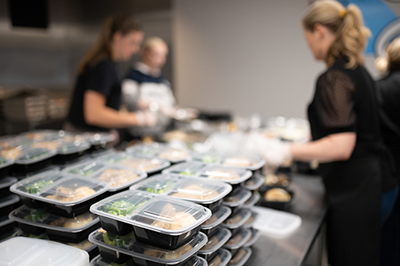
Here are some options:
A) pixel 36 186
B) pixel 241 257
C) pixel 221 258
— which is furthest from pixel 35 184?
pixel 241 257

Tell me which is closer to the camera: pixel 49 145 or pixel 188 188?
pixel 188 188

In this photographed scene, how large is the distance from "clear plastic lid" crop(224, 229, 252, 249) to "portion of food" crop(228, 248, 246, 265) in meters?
0.05

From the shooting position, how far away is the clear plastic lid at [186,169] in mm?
1321

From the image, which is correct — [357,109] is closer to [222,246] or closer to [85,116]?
[222,246]

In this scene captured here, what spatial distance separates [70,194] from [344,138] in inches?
48.9

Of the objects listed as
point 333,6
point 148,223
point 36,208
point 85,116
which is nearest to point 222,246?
point 148,223

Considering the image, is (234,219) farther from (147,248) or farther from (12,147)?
(12,147)

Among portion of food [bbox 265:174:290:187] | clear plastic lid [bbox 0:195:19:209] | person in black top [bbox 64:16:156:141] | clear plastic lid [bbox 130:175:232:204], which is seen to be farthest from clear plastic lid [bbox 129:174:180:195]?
person in black top [bbox 64:16:156:141]

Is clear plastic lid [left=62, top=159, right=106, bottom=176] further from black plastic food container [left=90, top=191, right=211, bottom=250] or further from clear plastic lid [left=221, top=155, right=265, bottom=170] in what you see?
clear plastic lid [left=221, top=155, right=265, bottom=170]

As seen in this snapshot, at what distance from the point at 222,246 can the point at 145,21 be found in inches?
180

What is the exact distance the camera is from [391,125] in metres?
2.10

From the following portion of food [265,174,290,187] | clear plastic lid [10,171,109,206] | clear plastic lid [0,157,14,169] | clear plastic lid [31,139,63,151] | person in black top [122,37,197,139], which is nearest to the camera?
clear plastic lid [10,171,109,206]

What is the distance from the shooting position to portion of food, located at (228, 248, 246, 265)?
1.21 meters

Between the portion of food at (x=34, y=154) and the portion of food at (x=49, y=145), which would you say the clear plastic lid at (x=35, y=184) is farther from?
the portion of food at (x=49, y=145)
